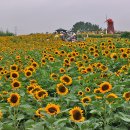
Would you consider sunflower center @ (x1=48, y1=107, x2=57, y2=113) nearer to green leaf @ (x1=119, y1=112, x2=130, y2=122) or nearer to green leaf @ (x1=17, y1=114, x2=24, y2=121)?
green leaf @ (x1=17, y1=114, x2=24, y2=121)

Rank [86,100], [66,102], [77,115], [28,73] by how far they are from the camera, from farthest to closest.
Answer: [28,73] → [66,102] → [86,100] → [77,115]

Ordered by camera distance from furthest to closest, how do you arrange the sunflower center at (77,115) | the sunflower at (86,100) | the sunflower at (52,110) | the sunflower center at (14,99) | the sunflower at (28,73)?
the sunflower at (28,73) → the sunflower at (86,100) → the sunflower center at (14,99) → the sunflower at (52,110) → the sunflower center at (77,115)

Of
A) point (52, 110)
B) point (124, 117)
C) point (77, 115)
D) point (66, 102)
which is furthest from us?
point (66, 102)

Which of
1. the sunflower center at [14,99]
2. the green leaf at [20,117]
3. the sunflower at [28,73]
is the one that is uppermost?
the sunflower at [28,73]

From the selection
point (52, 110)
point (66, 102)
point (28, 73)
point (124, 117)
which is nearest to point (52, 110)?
point (52, 110)

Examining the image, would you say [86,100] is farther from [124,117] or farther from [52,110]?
[52,110]

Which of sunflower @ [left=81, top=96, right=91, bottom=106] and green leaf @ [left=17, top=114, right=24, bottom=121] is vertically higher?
sunflower @ [left=81, top=96, right=91, bottom=106]

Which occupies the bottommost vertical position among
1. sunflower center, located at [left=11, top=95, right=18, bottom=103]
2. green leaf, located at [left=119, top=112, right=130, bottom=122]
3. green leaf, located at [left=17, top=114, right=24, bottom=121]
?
green leaf, located at [left=17, top=114, right=24, bottom=121]

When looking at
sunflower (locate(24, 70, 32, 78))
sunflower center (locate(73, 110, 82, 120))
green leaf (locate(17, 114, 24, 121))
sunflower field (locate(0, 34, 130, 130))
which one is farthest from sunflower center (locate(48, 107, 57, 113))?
sunflower (locate(24, 70, 32, 78))

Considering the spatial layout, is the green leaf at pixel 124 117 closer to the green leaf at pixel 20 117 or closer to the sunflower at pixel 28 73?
the green leaf at pixel 20 117

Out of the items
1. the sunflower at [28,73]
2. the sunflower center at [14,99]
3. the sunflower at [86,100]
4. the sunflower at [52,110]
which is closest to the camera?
the sunflower at [52,110]

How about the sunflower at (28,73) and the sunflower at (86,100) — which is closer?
the sunflower at (86,100)

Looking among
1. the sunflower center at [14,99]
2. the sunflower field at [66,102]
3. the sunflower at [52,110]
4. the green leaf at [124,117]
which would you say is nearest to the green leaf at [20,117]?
the sunflower field at [66,102]

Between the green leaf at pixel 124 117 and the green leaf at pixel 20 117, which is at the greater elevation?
the green leaf at pixel 124 117
